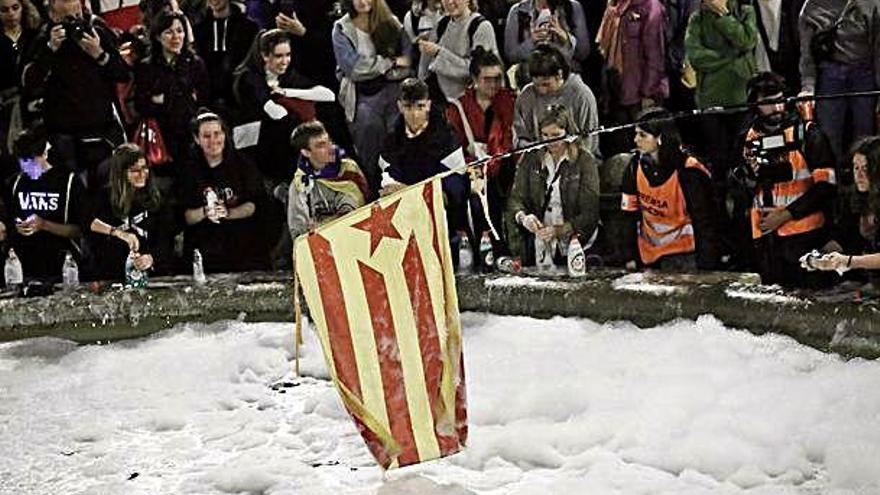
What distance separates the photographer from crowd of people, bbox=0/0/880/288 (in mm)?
6789

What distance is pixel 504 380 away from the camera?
5820mm

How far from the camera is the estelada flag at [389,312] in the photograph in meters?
4.17

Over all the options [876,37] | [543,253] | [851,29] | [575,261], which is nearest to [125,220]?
[543,253]

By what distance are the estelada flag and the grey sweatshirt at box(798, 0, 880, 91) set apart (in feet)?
11.4

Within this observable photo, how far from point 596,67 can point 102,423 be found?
12.7 feet

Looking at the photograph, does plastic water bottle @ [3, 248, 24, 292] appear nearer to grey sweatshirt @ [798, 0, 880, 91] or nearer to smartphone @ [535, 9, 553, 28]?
smartphone @ [535, 9, 553, 28]

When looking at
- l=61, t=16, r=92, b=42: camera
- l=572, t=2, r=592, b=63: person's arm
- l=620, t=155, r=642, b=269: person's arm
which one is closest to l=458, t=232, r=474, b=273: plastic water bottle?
l=620, t=155, r=642, b=269: person's arm

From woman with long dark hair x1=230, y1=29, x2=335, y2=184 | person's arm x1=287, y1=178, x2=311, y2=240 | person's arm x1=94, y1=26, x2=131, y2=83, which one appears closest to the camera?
person's arm x1=287, y1=178, x2=311, y2=240

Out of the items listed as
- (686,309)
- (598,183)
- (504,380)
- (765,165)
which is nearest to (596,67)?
(598,183)

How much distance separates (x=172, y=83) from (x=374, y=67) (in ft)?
4.53

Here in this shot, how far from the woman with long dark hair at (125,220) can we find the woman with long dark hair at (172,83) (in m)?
0.46

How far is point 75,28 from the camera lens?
8.70m

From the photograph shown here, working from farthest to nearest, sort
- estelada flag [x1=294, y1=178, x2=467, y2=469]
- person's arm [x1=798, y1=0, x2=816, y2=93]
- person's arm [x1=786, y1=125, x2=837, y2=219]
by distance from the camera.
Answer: person's arm [x1=798, y1=0, x2=816, y2=93]
person's arm [x1=786, y1=125, x2=837, y2=219]
estelada flag [x1=294, y1=178, x2=467, y2=469]

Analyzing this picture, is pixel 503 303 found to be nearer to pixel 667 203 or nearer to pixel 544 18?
pixel 667 203
